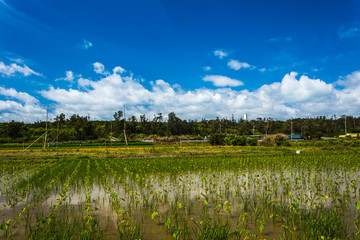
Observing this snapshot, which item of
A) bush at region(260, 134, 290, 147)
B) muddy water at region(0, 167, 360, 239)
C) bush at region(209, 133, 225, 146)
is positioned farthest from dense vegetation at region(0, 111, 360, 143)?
muddy water at region(0, 167, 360, 239)

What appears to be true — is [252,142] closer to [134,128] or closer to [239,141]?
[239,141]

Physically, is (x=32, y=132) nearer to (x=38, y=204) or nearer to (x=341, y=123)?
(x=38, y=204)

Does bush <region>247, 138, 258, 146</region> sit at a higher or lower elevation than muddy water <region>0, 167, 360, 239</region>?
lower

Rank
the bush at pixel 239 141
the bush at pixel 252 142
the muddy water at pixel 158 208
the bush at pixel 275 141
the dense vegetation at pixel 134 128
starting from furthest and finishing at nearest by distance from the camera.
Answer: the dense vegetation at pixel 134 128 < the bush at pixel 239 141 < the bush at pixel 252 142 < the bush at pixel 275 141 < the muddy water at pixel 158 208

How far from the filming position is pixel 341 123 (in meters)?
102

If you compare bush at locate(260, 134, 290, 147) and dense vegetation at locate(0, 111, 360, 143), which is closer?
bush at locate(260, 134, 290, 147)

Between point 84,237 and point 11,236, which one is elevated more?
point 84,237

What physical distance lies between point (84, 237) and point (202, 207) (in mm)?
Result: 3229

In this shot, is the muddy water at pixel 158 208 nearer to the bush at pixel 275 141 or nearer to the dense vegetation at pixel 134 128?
the bush at pixel 275 141

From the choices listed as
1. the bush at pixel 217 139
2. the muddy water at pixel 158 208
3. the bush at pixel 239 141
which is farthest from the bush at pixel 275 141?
the muddy water at pixel 158 208

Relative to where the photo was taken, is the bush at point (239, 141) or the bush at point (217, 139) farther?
the bush at point (217, 139)

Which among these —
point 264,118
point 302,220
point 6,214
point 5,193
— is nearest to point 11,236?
point 6,214

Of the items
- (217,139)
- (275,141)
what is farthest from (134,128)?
(275,141)

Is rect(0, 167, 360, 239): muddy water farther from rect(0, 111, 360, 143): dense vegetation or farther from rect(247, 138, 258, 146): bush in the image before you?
rect(0, 111, 360, 143): dense vegetation
